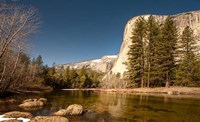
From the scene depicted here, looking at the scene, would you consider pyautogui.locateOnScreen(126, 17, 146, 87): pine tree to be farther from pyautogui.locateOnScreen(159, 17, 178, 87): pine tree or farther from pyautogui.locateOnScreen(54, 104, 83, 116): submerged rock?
pyautogui.locateOnScreen(54, 104, 83, 116): submerged rock

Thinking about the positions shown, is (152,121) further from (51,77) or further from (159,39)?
(51,77)

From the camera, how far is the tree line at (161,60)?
1437 inches

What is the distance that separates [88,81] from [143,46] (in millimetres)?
49762

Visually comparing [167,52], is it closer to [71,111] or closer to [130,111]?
[130,111]

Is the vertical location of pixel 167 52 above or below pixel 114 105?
above

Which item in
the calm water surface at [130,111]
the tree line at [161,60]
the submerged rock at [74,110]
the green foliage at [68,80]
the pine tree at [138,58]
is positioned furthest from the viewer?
the green foliage at [68,80]

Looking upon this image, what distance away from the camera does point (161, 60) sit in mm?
38031

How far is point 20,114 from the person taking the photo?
10.8 metres

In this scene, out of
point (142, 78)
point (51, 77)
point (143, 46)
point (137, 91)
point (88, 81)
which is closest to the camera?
point (137, 91)

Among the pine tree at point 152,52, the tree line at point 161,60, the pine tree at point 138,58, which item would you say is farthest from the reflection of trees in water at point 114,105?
the pine tree at point 138,58

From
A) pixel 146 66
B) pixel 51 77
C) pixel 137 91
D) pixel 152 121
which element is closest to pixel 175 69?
pixel 146 66

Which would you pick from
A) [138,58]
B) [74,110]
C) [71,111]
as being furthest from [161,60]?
[71,111]

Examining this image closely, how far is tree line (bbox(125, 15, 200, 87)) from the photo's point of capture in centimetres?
3650

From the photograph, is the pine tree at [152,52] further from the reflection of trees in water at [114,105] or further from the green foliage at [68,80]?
the green foliage at [68,80]
